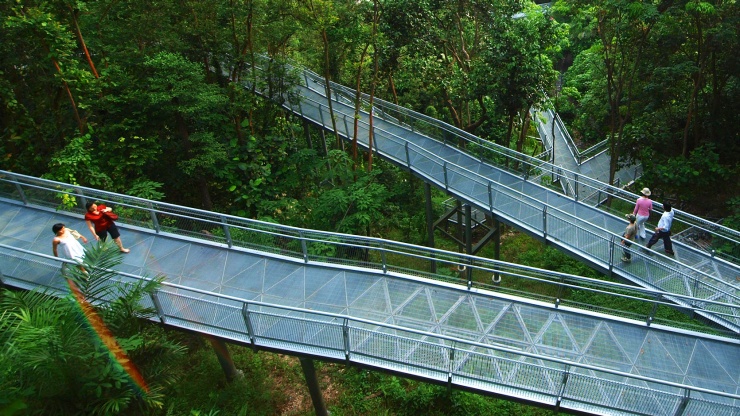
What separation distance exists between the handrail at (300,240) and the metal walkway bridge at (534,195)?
22cm

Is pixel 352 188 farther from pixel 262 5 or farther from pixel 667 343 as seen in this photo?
pixel 667 343

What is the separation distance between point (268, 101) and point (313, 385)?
966 centimetres

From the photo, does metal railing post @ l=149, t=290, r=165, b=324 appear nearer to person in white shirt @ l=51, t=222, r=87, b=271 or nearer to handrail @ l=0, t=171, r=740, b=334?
person in white shirt @ l=51, t=222, r=87, b=271

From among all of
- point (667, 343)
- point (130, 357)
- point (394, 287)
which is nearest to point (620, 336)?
point (667, 343)

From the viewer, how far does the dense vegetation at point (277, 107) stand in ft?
38.5

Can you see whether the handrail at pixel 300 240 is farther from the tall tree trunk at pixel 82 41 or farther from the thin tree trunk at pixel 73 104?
the tall tree trunk at pixel 82 41

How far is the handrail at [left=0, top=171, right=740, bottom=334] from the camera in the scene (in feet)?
28.5

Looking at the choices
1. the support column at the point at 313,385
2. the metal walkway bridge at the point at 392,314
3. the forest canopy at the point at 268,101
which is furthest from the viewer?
the forest canopy at the point at 268,101

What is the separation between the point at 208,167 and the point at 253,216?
1.97 metres

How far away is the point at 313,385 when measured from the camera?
9.47m

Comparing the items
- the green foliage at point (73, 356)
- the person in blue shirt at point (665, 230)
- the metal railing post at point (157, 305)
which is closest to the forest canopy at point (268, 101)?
the person in blue shirt at point (665, 230)

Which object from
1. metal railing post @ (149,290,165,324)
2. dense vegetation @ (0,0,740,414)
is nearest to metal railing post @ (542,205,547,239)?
dense vegetation @ (0,0,740,414)

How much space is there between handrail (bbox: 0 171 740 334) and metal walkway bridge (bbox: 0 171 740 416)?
0.04 m

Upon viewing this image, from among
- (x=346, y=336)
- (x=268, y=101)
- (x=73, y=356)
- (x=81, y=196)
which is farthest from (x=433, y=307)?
(x=268, y=101)
